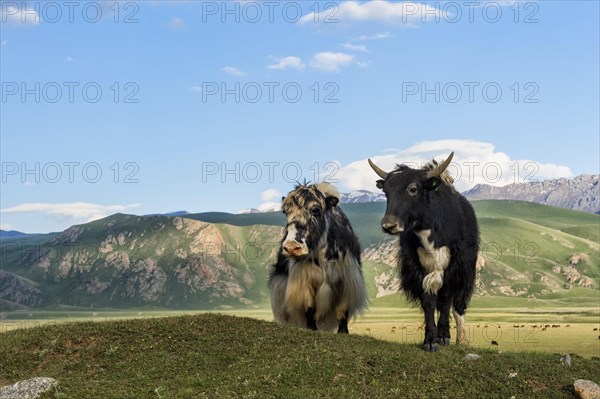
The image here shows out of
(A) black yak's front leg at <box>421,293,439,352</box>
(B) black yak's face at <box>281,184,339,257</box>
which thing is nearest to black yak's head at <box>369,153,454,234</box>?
(A) black yak's front leg at <box>421,293,439,352</box>

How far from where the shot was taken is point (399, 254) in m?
19.7

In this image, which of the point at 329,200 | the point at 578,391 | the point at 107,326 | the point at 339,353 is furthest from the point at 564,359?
the point at 107,326

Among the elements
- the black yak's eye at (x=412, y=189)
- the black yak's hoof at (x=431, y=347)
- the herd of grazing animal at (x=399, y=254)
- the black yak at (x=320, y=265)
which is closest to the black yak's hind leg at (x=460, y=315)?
the herd of grazing animal at (x=399, y=254)

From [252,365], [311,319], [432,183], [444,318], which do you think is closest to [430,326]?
[444,318]

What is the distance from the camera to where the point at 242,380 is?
1577 cm

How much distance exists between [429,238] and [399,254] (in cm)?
167

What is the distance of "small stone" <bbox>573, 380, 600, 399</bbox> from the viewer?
15281 millimetres

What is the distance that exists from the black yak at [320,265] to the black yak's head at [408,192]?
3.02 meters

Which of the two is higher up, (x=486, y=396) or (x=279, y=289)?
(x=279, y=289)

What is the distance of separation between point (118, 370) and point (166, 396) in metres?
2.87

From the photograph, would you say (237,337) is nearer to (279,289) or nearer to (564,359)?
(279,289)

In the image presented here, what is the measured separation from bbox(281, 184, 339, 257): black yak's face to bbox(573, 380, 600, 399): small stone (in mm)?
8180

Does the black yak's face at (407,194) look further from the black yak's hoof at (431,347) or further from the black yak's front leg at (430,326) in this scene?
the black yak's hoof at (431,347)

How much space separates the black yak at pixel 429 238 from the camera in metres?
18.0
